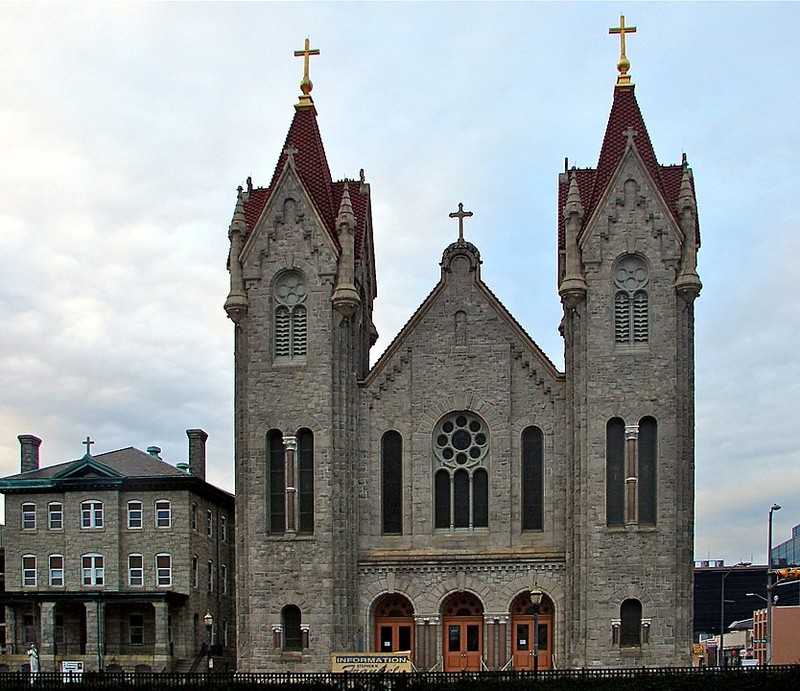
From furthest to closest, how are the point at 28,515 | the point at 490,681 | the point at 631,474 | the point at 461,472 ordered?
the point at 28,515, the point at 461,472, the point at 631,474, the point at 490,681

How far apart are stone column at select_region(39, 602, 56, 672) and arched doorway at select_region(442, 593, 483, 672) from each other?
21.0m

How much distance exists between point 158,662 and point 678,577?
981 inches

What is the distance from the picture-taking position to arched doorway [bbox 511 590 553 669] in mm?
45781

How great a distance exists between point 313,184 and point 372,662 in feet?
59.9

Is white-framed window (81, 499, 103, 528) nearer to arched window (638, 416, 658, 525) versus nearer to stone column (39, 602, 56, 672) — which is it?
stone column (39, 602, 56, 672)

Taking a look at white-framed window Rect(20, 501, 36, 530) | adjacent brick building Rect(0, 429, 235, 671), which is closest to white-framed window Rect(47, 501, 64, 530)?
adjacent brick building Rect(0, 429, 235, 671)

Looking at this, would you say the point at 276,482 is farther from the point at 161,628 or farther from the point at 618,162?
the point at 618,162

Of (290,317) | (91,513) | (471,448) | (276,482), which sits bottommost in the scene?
(91,513)

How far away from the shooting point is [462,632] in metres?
46.4

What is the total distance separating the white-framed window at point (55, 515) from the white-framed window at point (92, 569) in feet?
6.68

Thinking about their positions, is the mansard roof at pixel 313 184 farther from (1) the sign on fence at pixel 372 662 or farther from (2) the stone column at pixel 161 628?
(2) the stone column at pixel 161 628

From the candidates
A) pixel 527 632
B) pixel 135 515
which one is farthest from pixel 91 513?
pixel 527 632

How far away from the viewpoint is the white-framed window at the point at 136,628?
59.0 m

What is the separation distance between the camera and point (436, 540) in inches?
1838
